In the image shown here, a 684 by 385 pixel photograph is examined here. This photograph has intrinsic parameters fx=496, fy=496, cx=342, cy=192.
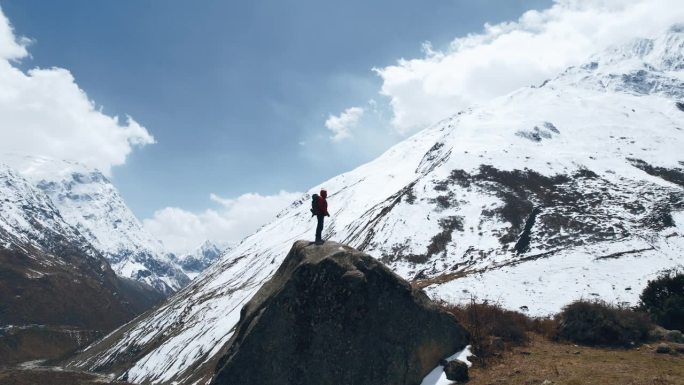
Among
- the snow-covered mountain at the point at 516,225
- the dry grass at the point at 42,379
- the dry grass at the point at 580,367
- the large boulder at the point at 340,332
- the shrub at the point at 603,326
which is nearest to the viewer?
the dry grass at the point at 580,367

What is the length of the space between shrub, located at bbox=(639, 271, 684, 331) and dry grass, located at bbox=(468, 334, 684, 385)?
5176mm

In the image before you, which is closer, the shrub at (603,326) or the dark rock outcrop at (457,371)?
the dark rock outcrop at (457,371)

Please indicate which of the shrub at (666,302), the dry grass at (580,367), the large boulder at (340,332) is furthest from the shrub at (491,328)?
the shrub at (666,302)

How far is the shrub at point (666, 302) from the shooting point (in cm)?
2222

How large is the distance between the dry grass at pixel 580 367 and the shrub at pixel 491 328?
46cm

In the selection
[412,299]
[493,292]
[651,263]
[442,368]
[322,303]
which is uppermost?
[322,303]

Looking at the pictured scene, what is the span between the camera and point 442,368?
17.0 meters

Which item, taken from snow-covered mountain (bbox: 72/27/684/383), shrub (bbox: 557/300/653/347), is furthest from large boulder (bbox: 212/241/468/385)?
snow-covered mountain (bbox: 72/27/684/383)

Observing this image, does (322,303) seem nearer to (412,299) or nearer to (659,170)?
(412,299)

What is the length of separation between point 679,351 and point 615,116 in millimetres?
186077

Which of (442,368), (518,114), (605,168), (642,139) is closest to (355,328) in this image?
(442,368)

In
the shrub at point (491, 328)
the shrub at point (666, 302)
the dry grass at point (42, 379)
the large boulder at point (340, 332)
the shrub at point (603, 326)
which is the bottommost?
the shrub at point (666, 302)

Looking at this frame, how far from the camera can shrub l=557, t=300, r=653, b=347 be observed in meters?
19.1

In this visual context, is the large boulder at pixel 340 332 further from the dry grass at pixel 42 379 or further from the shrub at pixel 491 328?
the dry grass at pixel 42 379
